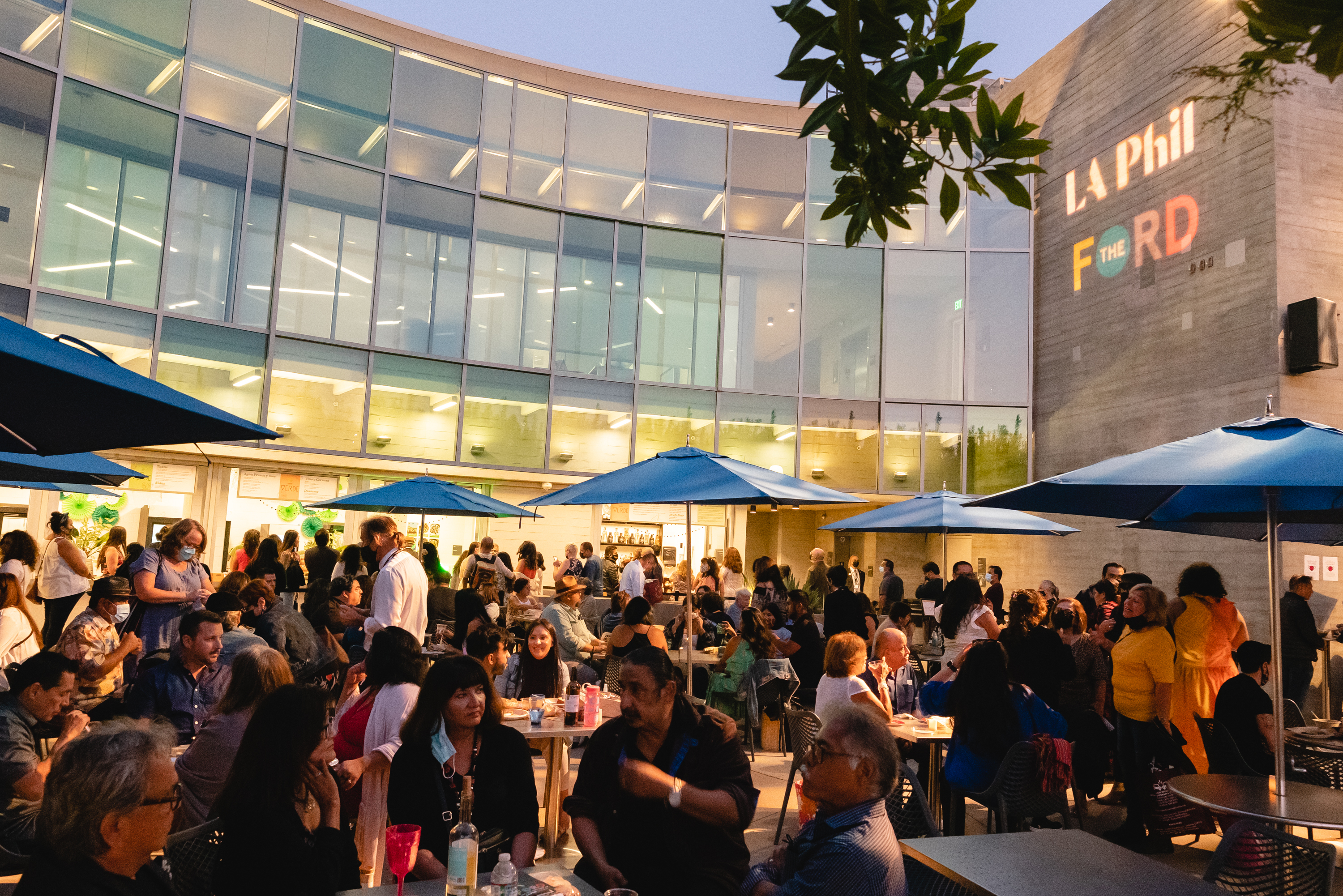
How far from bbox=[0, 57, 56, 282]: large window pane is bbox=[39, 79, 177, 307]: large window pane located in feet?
0.55

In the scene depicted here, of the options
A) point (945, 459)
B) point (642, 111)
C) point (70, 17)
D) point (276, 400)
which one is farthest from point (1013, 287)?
point (70, 17)

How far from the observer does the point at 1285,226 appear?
12008mm

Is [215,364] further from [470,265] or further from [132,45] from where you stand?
[132,45]

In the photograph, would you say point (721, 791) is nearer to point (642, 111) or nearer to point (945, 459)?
point (945, 459)

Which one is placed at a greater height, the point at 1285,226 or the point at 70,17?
the point at 70,17

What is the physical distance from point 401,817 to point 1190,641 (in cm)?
553

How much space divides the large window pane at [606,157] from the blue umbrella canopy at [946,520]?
30.8ft

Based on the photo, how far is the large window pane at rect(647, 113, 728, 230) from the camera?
56.9 feet

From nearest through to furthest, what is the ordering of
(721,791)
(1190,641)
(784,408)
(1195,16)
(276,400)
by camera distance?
(721,791) < (1190,641) < (1195,16) < (276,400) < (784,408)

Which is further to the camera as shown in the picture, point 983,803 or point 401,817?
point 983,803

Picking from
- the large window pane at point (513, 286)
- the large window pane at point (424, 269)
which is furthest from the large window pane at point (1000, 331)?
the large window pane at point (424, 269)

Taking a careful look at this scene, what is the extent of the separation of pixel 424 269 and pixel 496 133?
294 centimetres

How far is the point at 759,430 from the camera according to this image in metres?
17.2

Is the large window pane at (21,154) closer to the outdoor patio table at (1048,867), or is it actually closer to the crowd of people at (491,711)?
the crowd of people at (491,711)
